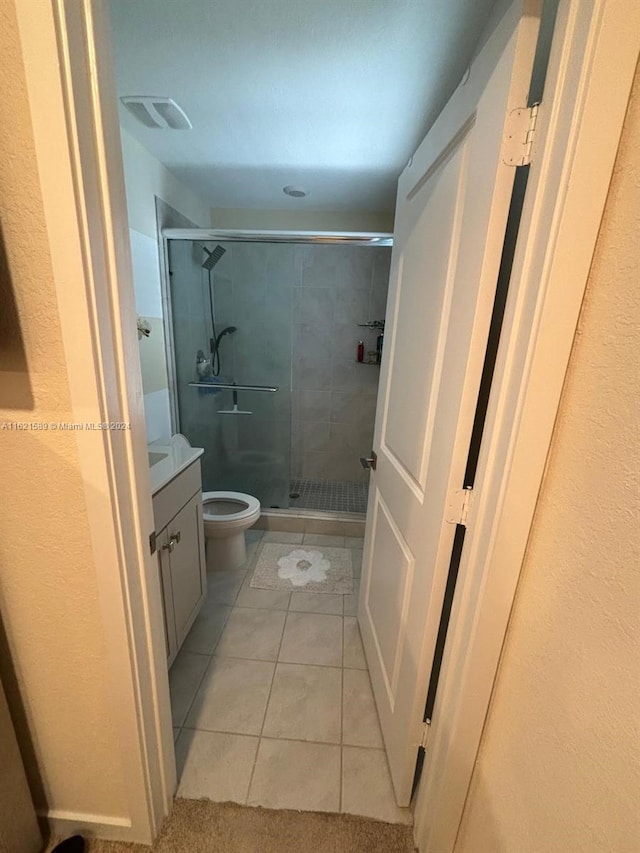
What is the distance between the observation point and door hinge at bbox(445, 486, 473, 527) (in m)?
0.79

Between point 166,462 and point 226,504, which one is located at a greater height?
point 166,462

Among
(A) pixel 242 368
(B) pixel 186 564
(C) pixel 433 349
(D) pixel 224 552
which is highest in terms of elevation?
(C) pixel 433 349

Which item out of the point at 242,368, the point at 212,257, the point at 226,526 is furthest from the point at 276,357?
the point at 226,526

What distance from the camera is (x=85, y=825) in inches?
37.9

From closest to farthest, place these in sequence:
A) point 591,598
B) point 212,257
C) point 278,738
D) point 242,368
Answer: point 591,598 → point 278,738 → point 212,257 → point 242,368

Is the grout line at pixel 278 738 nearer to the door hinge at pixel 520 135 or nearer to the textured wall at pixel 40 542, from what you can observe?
the textured wall at pixel 40 542

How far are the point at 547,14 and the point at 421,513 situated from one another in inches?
46.3

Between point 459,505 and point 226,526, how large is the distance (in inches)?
57.7

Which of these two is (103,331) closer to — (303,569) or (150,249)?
(150,249)

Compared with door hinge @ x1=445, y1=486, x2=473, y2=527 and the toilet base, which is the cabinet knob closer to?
the toilet base

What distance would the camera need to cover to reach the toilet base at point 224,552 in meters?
2.04

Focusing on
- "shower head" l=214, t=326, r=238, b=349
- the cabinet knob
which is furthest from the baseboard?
"shower head" l=214, t=326, r=238, b=349

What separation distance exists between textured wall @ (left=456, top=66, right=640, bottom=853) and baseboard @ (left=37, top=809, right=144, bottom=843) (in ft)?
3.33

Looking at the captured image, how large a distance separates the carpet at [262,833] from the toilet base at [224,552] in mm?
1082
